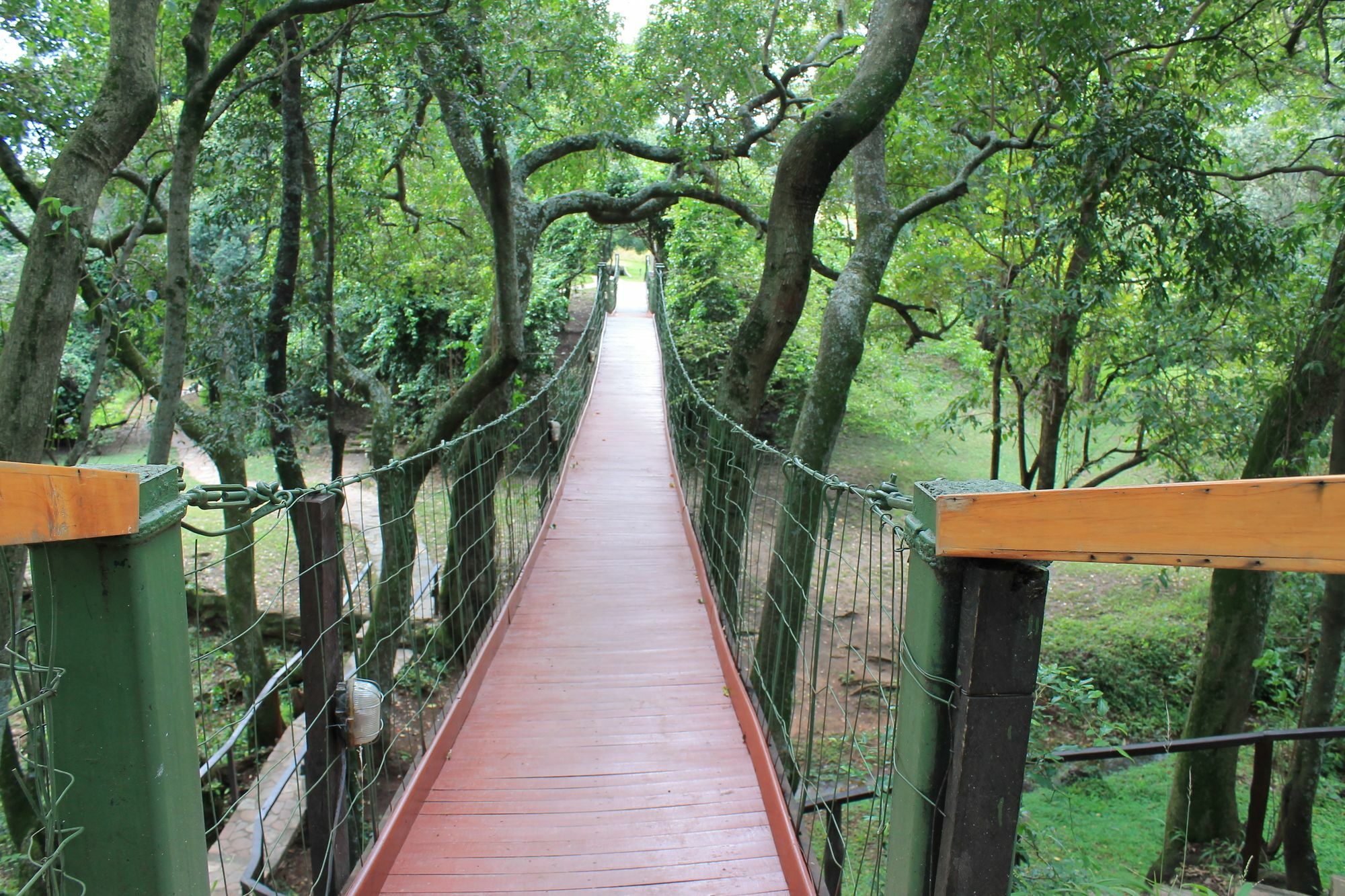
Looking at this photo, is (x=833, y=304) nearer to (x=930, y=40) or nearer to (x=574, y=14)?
(x=930, y=40)

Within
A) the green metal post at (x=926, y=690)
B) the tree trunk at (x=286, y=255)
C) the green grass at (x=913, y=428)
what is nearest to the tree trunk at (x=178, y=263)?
the tree trunk at (x=286, y=255)

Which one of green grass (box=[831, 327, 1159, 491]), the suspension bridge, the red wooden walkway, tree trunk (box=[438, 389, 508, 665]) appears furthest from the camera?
green grass (box=[831, 327, 1159, 491])

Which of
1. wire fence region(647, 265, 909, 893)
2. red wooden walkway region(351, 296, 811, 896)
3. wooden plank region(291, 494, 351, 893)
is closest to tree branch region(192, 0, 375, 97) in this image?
wire fence region(647, 265, 909, 893)

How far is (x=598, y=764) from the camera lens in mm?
2617

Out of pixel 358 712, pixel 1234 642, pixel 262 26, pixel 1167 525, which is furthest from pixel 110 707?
pixel 1234 642

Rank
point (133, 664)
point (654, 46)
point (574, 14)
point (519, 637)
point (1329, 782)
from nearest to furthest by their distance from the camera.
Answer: point (133, 664), point (519, 637), point (1329, 782), point (574, 14), point (654, 46)

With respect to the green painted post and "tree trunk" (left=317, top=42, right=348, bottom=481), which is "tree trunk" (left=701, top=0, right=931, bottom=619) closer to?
"tree trunk" (left=317, top=42, right=348, bottom=481)

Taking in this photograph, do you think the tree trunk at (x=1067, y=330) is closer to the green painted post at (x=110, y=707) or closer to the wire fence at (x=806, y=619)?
the wire fence at (x=806, y=619)

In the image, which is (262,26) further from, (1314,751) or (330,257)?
(1314,751)

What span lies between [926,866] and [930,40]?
20.0 ft

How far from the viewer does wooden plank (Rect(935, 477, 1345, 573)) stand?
77 cm

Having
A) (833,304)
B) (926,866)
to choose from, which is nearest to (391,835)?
(926,866)

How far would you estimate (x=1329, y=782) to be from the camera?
6.22 m

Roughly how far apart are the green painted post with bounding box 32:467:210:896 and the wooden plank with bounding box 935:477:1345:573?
1.04 meters
